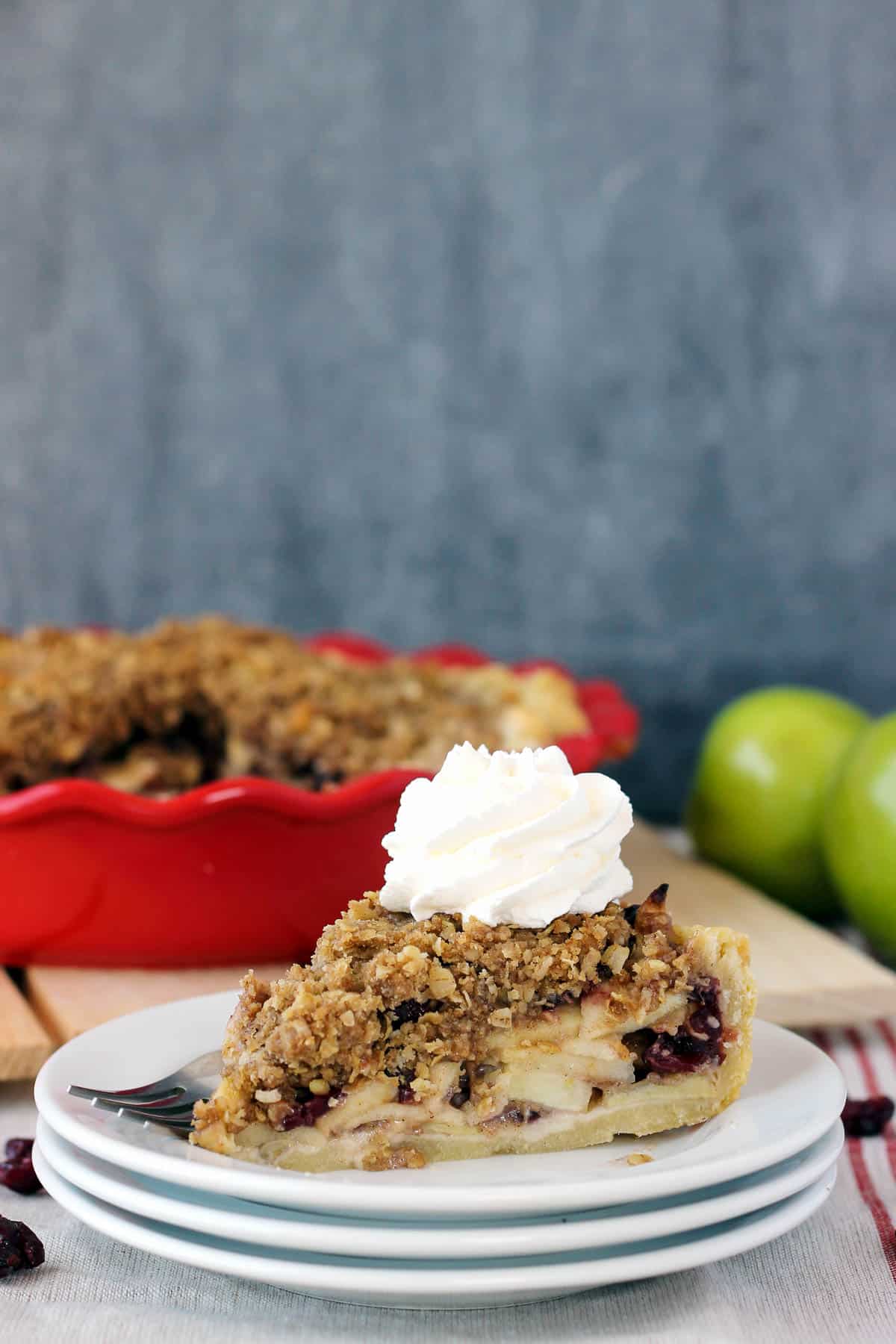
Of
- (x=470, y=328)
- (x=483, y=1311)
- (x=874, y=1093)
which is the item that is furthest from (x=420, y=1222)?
(x=470, y=328)

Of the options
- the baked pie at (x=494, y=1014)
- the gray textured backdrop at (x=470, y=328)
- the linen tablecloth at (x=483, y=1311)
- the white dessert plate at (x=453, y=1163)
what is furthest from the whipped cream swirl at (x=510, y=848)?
the gray textured backdrop at (x=470, y=328)

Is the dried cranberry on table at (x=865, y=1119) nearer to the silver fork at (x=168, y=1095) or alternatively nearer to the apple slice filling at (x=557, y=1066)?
the apple slice filling at (x=557, y=1066)

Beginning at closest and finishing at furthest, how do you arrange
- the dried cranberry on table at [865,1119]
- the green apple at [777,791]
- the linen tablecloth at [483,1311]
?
the linen tablecloth at [483,1311], the dried cranberry on table at [865,1119], the green apple at [777,791]

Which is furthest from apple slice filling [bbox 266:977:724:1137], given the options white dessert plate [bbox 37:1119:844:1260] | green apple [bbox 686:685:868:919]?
green apple [bbox 686:685:868:919]

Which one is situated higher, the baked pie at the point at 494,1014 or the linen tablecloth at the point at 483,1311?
the baked pie at the point at 494,1014

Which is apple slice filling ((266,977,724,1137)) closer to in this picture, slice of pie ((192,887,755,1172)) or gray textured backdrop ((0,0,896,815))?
slice of pie ((192,887,755,1172))

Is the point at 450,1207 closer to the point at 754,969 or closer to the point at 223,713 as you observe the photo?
the point at 754,969

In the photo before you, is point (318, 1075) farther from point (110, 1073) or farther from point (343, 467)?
point (343, 467)
